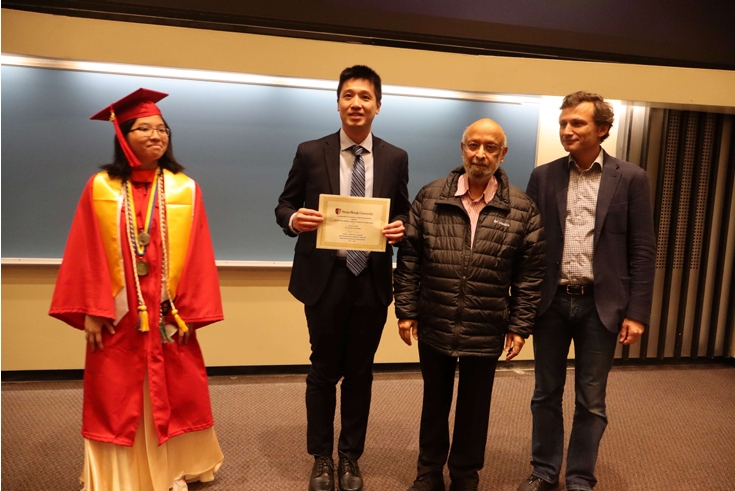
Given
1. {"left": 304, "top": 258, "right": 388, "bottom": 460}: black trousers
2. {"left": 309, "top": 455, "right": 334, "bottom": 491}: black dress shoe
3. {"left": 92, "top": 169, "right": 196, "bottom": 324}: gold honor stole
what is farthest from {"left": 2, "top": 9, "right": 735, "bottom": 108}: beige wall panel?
{"left": 309, "top": 455, "right": 334, "bottom": 491}: black dress shoe

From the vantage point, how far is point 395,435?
10.6ft

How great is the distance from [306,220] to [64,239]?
90.9 inches

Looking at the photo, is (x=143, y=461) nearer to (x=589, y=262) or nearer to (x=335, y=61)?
(x=589, y=262)

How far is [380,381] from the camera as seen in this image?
162 inches

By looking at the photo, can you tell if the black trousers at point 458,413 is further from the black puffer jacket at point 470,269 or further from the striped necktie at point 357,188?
the striped necktie at point 357,188

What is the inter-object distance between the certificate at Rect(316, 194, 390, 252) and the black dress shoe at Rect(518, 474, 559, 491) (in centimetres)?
135

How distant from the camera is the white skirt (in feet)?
7.54

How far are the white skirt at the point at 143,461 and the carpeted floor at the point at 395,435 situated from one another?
206 millimetres

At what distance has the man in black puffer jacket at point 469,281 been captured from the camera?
2.23 meters

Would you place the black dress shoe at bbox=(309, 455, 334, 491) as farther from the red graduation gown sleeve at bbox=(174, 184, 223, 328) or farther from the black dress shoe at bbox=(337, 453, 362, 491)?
the red graduation gown sleeve at bbox=(174, 184, 223, 328)

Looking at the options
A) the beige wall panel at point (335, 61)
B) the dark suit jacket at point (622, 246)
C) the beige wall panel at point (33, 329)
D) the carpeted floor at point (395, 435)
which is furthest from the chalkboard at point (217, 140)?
the dark suit jacket at point (622, 246)

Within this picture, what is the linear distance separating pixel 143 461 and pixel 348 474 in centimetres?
89

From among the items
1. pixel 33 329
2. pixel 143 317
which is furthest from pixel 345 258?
pixel 33 329

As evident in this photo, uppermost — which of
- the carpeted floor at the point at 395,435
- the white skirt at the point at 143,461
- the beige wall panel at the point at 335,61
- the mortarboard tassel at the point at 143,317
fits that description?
the beige wall panel at the point at 335,61
